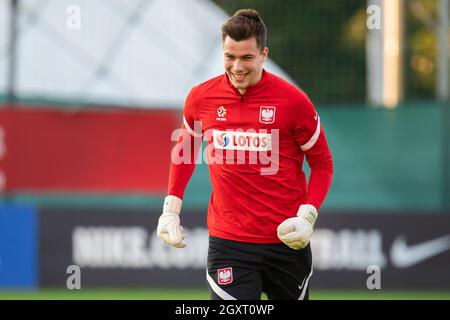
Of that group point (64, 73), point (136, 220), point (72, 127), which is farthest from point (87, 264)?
point (64, 73)

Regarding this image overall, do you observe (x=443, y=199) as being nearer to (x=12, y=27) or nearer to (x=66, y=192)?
(x=66, y=192)

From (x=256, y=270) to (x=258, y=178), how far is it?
0.55 metres

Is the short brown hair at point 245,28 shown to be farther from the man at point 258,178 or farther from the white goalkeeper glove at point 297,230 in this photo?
the white goalkeeper glove at point 297,230

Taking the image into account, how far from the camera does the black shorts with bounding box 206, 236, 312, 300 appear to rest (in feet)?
19.4

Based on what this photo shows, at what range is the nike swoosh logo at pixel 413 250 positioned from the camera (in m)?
11.3

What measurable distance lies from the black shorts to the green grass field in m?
4.66

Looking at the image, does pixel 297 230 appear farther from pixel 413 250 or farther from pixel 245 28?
pixel 413 250

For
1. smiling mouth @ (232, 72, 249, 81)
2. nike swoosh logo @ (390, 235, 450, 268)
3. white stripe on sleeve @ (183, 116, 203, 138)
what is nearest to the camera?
smiling mouth @ (232, 72, 249, 81)

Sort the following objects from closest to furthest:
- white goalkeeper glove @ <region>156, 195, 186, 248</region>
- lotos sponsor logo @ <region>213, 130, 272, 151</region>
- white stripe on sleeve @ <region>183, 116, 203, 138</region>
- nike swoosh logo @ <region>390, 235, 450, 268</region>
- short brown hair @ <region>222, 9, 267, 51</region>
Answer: short brown hair @ <region>222, 9, 267, 51</region>, lotos sponsor logo @ <region>213, 130, 272, 151</region>, white goalkeeper glove @ <region>156, 195, 186, 248</region>, white stripe on sleeve @ <region>183, 116, 203, 138</region>, nike swoosh logo @ <region>390, 235, 450, 268</region>

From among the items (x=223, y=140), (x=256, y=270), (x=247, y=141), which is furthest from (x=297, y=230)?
(x=223, y=140)

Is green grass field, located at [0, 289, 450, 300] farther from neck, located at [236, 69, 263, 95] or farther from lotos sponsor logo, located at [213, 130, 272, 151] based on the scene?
neck, located at [236, 69, 263, 95]

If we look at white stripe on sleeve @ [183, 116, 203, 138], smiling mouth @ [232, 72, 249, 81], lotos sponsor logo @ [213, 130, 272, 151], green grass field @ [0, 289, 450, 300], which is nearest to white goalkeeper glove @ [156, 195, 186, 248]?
white stripe on sleeve @ [183, 116, 203, 138]

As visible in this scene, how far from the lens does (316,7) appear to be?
1202 centimetres

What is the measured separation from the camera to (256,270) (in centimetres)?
596
